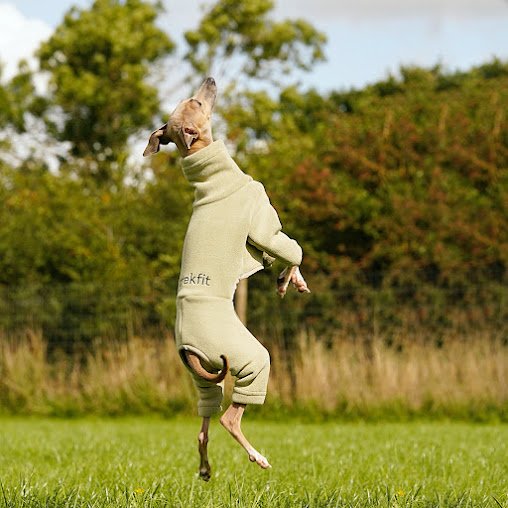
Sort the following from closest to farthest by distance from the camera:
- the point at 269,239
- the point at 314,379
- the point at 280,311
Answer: the point at 269,239, the point at 314,379, the point at 280,311

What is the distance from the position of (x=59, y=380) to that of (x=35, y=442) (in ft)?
16.1

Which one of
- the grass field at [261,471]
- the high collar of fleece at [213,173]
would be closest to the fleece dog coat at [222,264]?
the high collar of fleece at [213,173]

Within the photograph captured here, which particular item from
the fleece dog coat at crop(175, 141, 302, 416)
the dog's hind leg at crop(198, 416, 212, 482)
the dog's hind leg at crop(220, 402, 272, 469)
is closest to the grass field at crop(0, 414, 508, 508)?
the dog's hind leg at crop(198, 416, 212, 482)

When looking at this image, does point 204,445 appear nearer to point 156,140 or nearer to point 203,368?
point 203,368

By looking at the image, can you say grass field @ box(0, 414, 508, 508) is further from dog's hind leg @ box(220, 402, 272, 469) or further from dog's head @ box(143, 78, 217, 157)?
dog's head @ box(143, 78, 217, 157)

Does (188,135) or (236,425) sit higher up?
(188,135)

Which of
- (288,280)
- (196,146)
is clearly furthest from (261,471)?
(196,146)

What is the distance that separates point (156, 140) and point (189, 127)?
127mm

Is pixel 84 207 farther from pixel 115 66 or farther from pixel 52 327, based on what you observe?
pixel 115 66

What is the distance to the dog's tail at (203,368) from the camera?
321cm

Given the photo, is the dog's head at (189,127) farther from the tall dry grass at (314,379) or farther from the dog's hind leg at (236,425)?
the tall dry grass at (314,379)

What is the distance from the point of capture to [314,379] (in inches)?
471

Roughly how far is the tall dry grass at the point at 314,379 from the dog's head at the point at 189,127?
348 inches

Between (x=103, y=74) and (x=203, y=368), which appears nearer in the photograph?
(x=203, y=368)
